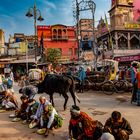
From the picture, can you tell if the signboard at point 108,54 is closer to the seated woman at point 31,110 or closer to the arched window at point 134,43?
the arched window at point 134,43

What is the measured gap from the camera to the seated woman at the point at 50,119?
8.11 m

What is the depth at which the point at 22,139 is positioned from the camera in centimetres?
793

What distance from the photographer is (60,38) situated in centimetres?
4722

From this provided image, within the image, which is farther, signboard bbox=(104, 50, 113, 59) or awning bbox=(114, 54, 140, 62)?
signboard bbox=(104, 50, 113, 59)

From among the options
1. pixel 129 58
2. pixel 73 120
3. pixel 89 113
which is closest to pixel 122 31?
pixel 129 58

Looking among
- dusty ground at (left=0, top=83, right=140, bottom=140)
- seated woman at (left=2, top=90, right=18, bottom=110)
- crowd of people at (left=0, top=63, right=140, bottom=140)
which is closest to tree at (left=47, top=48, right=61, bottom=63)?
dusty ground at (left=0, top=83, right=140, bottom=140)

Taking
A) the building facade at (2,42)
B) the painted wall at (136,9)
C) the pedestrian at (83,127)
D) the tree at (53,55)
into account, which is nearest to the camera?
the pedestrian at (83,127)

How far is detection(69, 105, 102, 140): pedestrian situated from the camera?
6.65m

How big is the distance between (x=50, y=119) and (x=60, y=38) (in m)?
39.7

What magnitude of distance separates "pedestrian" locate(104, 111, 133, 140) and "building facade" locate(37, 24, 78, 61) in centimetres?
3964

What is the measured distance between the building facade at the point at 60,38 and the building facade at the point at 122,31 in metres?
9.05

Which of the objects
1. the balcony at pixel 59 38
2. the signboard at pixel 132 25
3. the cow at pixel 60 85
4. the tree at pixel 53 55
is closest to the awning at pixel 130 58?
the signboard at pixel 132 25

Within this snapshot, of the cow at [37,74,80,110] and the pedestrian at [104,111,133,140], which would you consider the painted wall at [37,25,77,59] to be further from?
the pedestrian at [104,111,133,140]

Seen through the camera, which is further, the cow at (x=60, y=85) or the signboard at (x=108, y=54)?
the signboard at (x=108, y=54)
